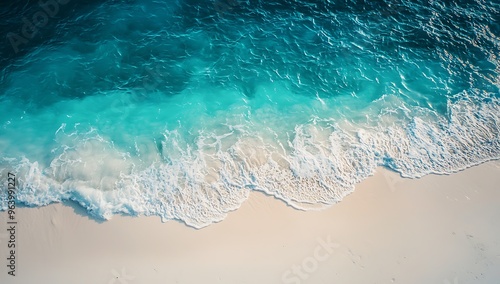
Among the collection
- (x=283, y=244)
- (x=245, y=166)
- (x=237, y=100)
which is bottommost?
(x=283, y=244)

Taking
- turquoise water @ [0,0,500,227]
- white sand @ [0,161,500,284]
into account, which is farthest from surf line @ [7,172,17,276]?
turquoise water @ [0,0,500,227]

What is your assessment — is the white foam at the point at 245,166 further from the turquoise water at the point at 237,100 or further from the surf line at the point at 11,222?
the surf line at the point at 11,222

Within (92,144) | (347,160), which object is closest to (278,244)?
(347,160)

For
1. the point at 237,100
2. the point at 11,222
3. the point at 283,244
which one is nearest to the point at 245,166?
the point at 283,244

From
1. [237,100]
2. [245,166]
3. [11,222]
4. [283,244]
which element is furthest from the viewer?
[237,100]

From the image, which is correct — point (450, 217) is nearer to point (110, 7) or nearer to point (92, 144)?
point (92, 144)

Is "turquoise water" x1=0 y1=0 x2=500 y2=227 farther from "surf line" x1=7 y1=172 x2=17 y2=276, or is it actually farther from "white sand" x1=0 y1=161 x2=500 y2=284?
"white sand" x1=0 y1=161 x2=500 y2=284

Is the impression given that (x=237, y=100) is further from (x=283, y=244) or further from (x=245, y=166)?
(x=283, y=244)
